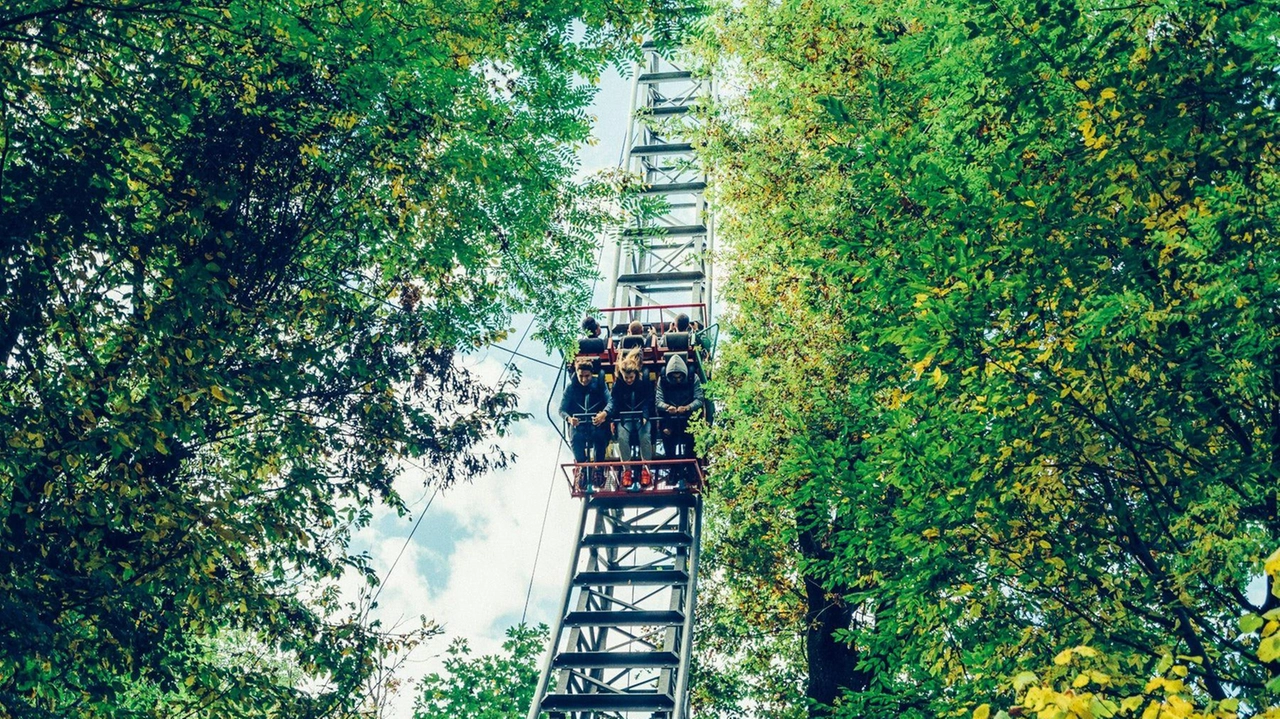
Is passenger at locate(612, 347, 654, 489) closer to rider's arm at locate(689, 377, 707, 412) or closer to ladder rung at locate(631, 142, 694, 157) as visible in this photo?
rider's arm at locate(689, 377, 707, 412)

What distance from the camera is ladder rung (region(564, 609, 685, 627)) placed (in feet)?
44.5

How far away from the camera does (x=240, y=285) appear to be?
903 cm

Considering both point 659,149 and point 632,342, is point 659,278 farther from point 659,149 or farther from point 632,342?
point 632,342

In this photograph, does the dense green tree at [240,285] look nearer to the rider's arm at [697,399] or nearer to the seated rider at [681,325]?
the rider's arm at [697,399]

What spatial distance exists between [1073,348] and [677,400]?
8.02 metres

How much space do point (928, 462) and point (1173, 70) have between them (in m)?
3.47

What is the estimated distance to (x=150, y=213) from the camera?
8586 mm

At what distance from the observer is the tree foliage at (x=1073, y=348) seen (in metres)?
7.08

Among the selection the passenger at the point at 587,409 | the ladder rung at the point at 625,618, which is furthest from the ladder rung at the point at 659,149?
the ladder rung at the point at 625,618

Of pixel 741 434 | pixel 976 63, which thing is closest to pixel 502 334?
pixel 741 434

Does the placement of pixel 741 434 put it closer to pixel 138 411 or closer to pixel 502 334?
pixel 502 334

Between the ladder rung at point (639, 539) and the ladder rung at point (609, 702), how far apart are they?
2746mm

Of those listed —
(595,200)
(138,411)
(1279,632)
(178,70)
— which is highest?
(595,200)

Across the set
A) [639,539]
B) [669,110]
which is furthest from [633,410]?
[669,110]
